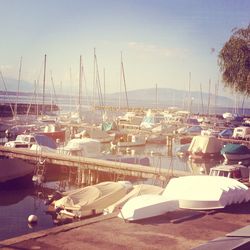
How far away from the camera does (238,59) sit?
114 ft

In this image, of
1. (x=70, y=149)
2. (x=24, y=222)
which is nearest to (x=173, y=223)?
(x=24, y=222)

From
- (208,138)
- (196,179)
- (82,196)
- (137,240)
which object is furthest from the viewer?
(208,138)

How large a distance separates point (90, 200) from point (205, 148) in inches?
1290

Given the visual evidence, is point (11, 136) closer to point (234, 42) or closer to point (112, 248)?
point (234, 42)

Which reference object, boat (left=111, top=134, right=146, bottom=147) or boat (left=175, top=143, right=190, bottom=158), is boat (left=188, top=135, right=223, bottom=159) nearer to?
boat (left=175, top=143, right=190, bottom=158)

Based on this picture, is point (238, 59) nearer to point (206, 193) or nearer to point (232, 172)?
point (232, 172)

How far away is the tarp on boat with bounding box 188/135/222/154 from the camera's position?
56125 mm

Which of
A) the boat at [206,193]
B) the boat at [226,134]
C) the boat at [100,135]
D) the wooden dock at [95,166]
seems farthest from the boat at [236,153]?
the boat at [206,193]

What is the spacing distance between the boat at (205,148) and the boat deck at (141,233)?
3878cm

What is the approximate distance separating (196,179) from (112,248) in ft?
25.1

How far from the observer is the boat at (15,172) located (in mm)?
36750

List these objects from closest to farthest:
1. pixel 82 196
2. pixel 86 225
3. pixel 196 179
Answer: pixel 86 225, pixel 196 179, pixel 82 196

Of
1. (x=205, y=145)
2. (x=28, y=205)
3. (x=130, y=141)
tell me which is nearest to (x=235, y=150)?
(x=205, y=145)

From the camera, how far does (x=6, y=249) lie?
40.7 ft
